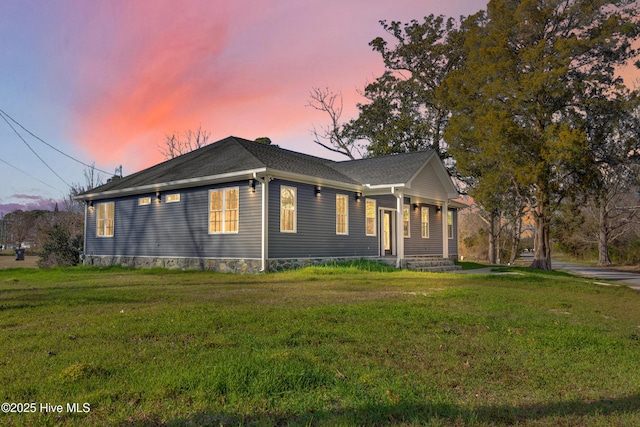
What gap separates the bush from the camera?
854 inches

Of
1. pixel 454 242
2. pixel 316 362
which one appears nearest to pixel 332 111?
pixel 454 242

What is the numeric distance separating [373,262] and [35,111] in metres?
17.5

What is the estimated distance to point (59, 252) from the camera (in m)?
21.9

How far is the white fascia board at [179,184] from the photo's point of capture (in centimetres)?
1420

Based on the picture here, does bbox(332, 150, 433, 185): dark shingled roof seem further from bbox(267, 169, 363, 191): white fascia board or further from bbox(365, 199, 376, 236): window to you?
bbox(365, 199, 376, 236): window

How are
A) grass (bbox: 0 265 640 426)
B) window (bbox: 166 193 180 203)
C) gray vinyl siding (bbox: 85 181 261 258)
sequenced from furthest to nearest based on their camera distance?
window (bbox: 166 193 180 203) < gray vinyl siding (bbox: 85 181 261 258) < grass (bbox: 0 265 640 426)

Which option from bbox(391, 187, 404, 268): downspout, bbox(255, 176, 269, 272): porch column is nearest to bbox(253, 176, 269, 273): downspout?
bbox(255, 176, 269, 272): porch column

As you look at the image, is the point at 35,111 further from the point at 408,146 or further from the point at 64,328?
the point at 408,146

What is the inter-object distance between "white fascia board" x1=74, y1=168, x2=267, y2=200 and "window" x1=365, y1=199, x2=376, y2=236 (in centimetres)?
615

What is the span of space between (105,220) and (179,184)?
6131mm

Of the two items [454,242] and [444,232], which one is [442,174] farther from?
[454,242]

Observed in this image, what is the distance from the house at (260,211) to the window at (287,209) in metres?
0.03

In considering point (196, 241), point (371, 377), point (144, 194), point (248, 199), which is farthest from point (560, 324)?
point (144, 194)

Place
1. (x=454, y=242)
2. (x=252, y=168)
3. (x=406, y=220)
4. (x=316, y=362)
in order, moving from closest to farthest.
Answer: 1. (x=316, y=362)
2. (x=252, y=168)
3. (x=406, y=220)
4. (x=454, y=242)
